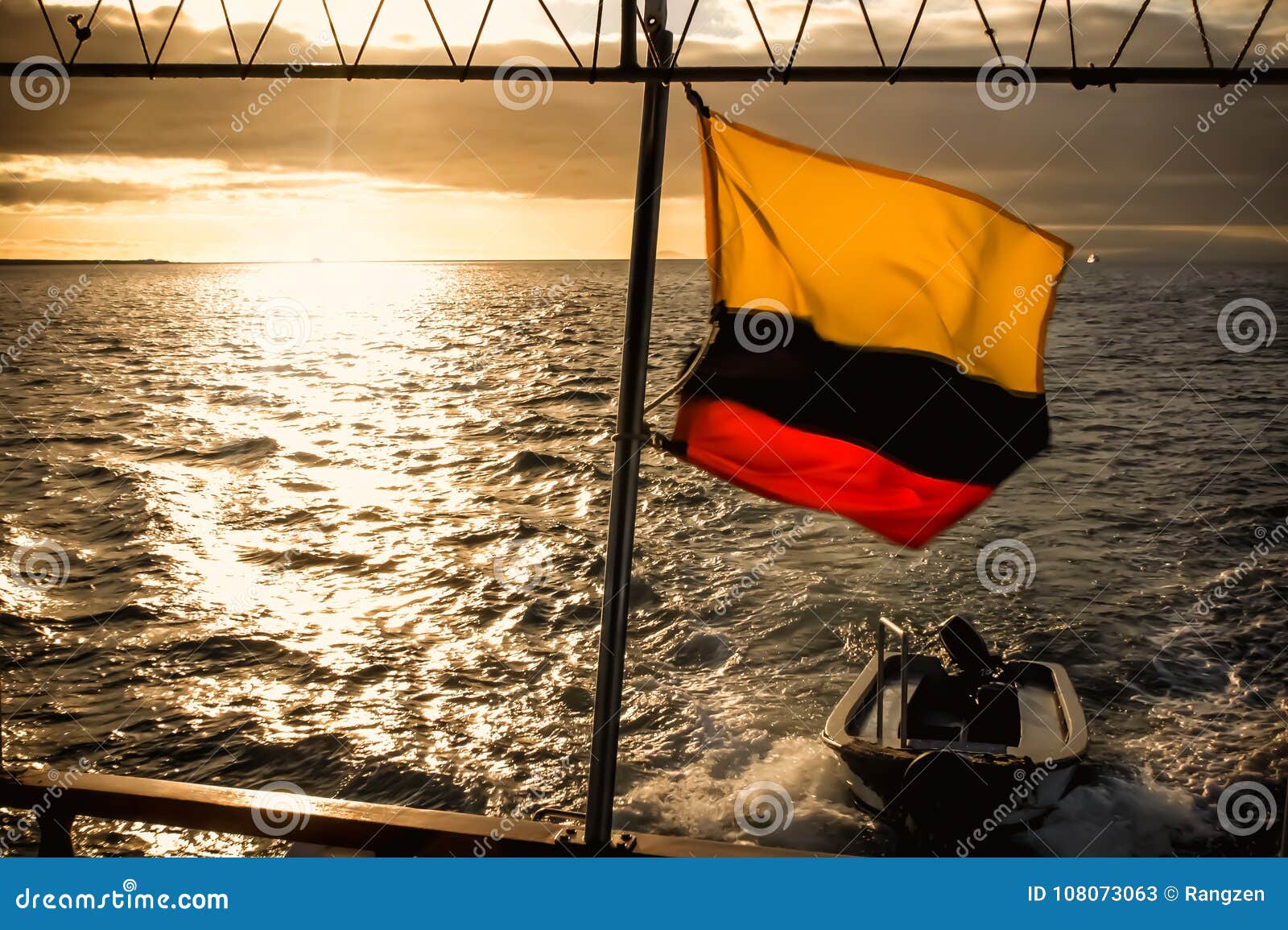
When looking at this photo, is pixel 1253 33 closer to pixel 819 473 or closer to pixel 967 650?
pixel 819 473

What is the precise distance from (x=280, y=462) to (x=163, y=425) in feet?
31.8

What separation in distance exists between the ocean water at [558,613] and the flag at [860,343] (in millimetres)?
7707

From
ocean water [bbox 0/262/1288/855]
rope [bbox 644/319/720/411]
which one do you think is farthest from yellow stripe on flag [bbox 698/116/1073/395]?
ocean water [bbox 0/262/1288/855]

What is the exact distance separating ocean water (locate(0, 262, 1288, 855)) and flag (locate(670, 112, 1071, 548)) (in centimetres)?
771

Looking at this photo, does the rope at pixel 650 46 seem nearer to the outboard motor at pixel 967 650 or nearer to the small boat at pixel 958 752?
the small boat at pixel 958 752

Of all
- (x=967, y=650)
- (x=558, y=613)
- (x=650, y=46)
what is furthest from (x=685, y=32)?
(x=558, y=613)

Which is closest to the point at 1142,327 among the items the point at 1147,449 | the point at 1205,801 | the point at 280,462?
the point at 1147,449

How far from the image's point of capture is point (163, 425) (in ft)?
143

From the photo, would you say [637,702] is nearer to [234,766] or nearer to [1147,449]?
[234,766]

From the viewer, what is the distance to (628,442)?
488 cm

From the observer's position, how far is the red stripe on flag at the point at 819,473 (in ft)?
18.4

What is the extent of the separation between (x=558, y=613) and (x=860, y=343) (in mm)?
15112

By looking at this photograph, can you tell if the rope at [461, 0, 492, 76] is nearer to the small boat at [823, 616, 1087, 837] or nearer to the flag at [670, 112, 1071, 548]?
the flag at [670, 112, 1071, 548]

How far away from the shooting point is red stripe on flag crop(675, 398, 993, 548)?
5.62 m
